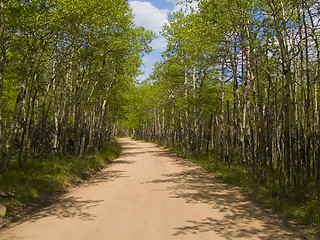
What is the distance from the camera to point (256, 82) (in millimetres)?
16656

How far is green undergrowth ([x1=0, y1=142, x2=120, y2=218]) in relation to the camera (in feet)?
25.0

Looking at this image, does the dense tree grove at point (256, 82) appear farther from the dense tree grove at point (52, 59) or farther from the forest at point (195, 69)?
the dense tree grove at point (52, 59)

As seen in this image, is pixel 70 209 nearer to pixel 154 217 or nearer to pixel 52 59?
pixel 154 217

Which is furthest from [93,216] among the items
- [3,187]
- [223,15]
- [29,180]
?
[223,15]

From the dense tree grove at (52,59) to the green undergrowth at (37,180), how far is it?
61cm

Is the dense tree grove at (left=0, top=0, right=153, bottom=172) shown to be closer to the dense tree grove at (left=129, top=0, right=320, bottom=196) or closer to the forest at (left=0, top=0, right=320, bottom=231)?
the forest at (left=0, top=0, right=320, bottom=231)

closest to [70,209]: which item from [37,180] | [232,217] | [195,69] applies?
[37,180]

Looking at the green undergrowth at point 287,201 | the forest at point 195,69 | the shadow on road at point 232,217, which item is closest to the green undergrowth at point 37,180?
the forest at point 195,69

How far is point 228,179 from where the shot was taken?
11727 millimetres

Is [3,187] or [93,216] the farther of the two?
[3,187]

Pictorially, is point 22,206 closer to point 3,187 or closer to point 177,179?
point 3,187

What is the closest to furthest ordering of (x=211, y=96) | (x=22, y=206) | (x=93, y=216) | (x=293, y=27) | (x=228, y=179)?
1. (x=93, y=216)
2. (x=22, y=206)
3. (x=293, y=27)
4. (x=228, y=179)
5. (x=211, y=96)

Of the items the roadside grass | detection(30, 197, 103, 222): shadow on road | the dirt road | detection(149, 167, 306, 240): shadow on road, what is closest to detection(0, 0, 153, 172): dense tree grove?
detection(30, 197, 103, 222): shadow on road

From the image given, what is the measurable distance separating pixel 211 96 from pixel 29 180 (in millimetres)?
14218
